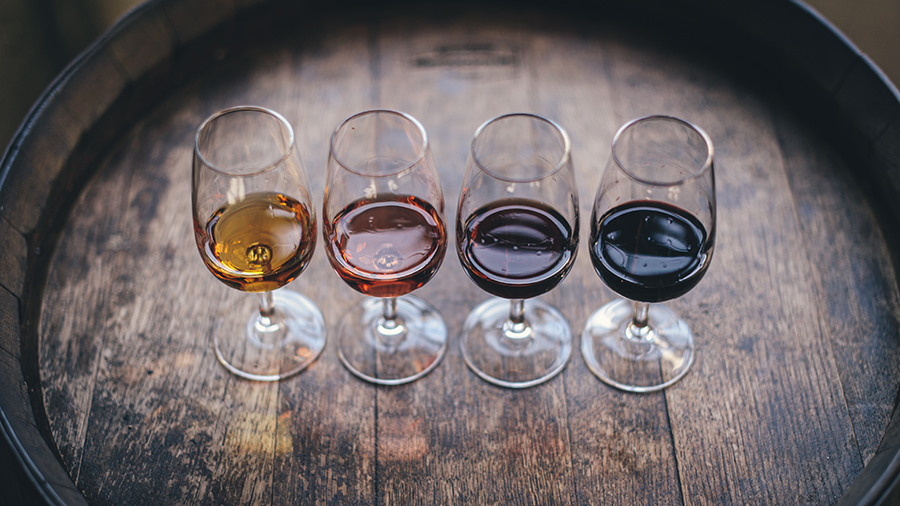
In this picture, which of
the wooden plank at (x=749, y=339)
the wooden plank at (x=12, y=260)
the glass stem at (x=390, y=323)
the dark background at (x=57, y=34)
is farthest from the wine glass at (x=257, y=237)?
the dark background at (x=57, y=34)

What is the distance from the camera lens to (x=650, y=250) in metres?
1.11

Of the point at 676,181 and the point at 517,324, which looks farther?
the point at 517,324

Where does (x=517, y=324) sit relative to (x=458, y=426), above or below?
above

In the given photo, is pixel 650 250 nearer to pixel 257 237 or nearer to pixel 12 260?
pixel 257 237

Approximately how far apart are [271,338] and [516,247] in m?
0.49

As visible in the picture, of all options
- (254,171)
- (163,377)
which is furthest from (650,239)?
(163,377)

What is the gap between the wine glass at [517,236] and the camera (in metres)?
1.08

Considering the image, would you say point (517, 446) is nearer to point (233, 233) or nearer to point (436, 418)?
point (436, 418)

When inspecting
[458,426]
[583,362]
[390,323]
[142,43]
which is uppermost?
[142,43]

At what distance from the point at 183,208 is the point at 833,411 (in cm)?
123

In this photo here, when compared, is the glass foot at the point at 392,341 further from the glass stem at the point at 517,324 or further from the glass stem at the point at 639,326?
the glass stem at the point at 639,326

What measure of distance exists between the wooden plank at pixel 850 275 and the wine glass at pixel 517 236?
0.47 metres

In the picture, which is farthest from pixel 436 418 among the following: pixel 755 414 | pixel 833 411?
pixel 833 411

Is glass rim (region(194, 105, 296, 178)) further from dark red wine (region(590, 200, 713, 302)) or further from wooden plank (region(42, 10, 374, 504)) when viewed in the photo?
dark red wine (region(590, 200, 713, 302))
